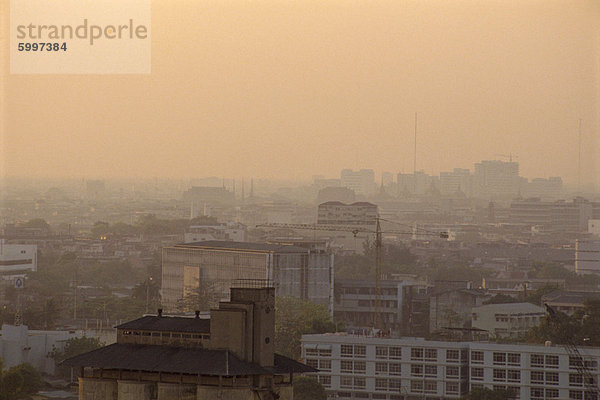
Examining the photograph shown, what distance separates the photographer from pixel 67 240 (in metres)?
36.2

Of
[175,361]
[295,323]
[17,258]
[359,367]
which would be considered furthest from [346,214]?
[175,361]

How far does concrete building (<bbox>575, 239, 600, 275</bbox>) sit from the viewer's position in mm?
32375

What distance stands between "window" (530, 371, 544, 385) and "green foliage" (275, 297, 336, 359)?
15.0 feet

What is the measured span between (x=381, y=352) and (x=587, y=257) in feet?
66.5

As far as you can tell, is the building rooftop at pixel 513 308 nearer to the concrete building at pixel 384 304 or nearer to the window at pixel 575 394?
the concrete building at pixel 384 304

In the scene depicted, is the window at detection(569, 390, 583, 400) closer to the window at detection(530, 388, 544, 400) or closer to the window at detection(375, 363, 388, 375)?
the window at detection(530, 388, 544, 400)

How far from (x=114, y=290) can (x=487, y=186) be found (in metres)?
17.8

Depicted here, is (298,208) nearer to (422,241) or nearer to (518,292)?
(422,241)

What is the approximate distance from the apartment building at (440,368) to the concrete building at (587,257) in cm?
1899

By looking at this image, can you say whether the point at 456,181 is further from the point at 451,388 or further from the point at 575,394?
the point at 575,394

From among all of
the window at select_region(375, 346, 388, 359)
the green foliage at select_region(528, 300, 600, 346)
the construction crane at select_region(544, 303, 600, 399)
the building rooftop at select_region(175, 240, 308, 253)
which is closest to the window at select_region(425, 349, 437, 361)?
the window at select_region(375, 346, 388, 359)

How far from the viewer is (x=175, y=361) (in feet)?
22.6

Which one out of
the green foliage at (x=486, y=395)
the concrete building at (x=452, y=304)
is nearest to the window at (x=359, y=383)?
A: the green foliage at (x=486, y=395)

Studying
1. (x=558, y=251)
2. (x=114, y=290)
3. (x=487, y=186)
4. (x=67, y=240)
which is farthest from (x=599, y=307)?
(x=487, y=186)
